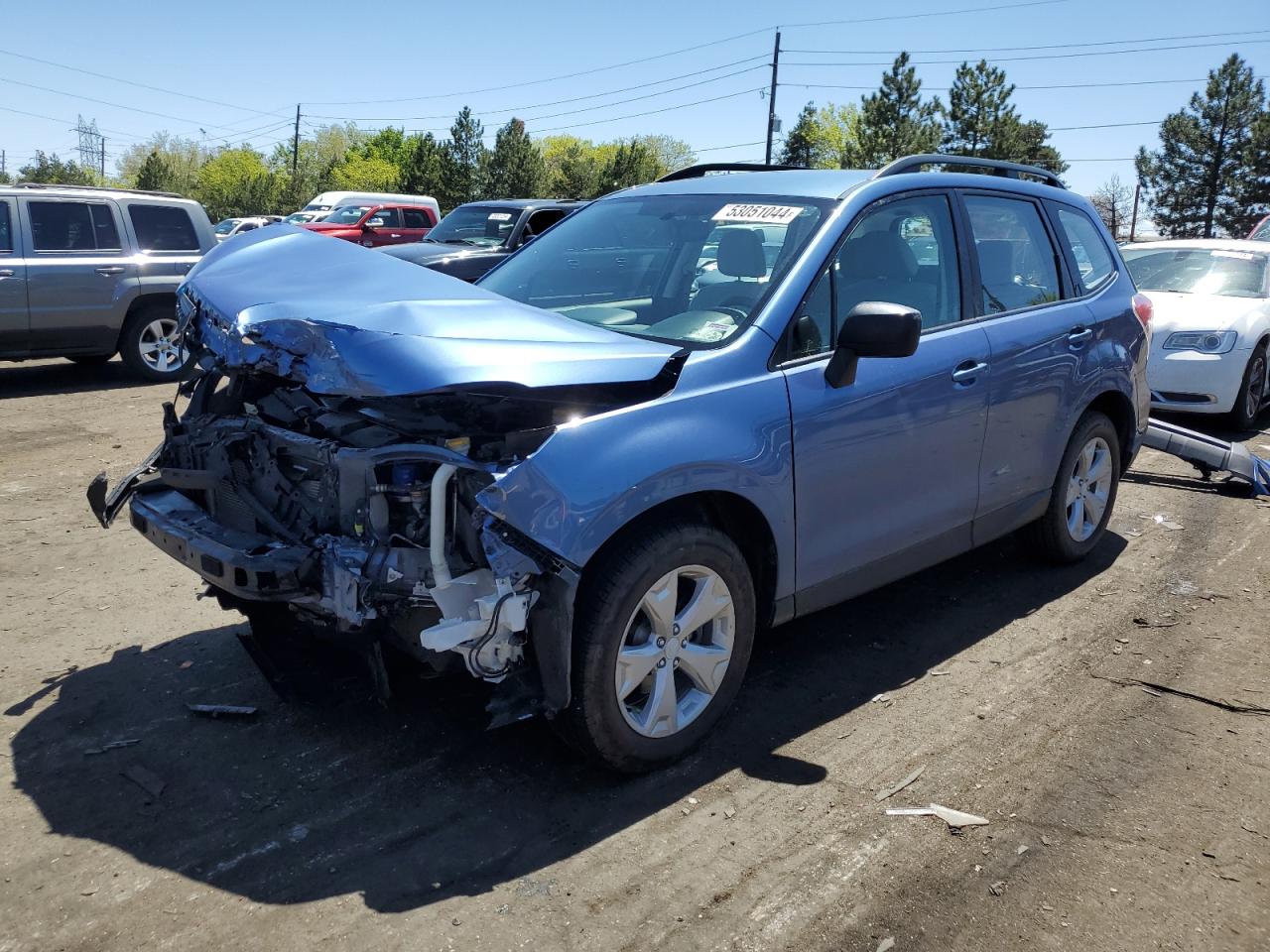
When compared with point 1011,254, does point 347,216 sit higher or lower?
higher

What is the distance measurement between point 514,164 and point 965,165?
4615cm

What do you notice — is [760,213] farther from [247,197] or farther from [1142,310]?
[247,197]

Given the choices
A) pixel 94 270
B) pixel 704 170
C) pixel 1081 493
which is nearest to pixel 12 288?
pixel 94 270

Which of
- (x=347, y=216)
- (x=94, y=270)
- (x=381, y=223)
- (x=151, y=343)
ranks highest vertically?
(x=347, y=216)

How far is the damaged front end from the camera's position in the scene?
2.94 meters

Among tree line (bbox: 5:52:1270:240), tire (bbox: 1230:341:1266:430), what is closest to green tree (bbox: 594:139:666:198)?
tree line (bbox: 5:52:1270:240)

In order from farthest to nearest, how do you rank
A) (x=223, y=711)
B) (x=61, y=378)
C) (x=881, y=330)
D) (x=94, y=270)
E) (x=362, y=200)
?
1. (x=362, y=200)
2. (x=61, y=378)
3. (x=94, y=270)
4. (x=223, y=711)
5. (x=881, y=330)

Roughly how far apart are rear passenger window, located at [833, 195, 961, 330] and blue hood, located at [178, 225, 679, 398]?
888 millimetres

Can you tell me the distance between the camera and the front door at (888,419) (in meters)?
3.67

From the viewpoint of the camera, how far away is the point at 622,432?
310 cm

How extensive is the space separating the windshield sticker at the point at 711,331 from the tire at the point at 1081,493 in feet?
7.62

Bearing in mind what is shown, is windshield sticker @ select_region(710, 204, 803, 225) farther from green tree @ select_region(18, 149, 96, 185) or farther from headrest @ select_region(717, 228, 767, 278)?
green tree @ select_region(18, 149, 96, 185)

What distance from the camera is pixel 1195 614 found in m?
4.93

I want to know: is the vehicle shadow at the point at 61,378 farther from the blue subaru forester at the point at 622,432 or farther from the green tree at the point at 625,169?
the green tree at the point at 625,169
